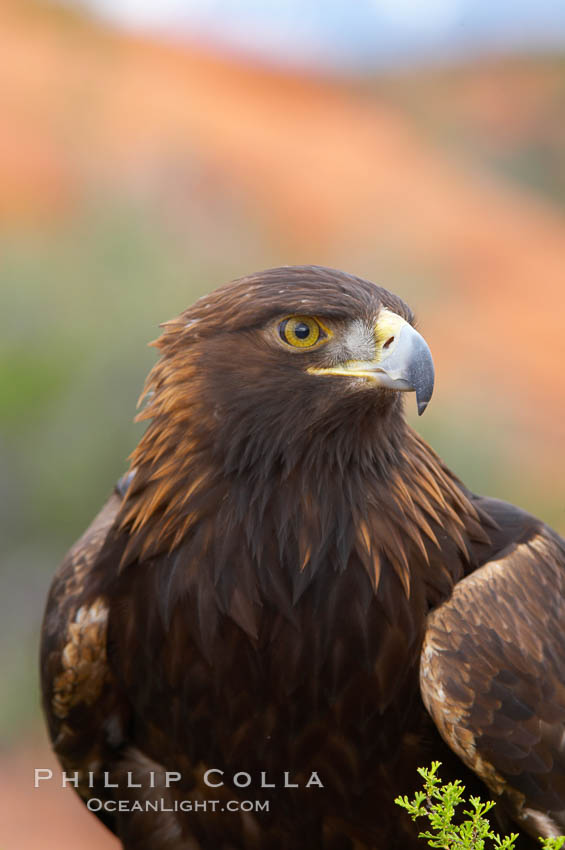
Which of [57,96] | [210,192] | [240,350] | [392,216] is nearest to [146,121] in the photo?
[57,96]

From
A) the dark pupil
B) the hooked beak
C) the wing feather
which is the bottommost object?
the wing feather

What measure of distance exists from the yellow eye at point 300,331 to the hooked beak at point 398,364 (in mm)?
106

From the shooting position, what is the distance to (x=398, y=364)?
3420mm

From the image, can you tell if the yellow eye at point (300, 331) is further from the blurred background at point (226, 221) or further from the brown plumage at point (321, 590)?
the blurred background at point (226, 221)

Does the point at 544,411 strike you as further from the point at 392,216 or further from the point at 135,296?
the point at 135,296

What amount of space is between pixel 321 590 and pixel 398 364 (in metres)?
0.77

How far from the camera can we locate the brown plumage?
3605mm

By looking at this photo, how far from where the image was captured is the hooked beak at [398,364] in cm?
338

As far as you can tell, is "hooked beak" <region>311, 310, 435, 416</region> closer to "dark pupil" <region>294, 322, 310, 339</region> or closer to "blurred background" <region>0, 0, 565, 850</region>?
"dark pupil" <region>294, 322, 310, 339</region>

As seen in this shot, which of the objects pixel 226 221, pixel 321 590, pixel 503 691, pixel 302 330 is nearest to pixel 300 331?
pixel 302 330

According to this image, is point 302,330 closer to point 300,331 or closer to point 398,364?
point 300,331

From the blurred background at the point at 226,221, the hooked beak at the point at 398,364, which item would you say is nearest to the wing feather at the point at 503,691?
the hooked beak at the point at 398,364

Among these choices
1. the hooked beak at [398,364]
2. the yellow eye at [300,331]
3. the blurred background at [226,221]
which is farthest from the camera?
the blurred background at [226,221]

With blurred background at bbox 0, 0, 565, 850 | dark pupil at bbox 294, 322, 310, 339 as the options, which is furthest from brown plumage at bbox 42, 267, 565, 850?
blurred background at bbox 0, 0, 565, 850
